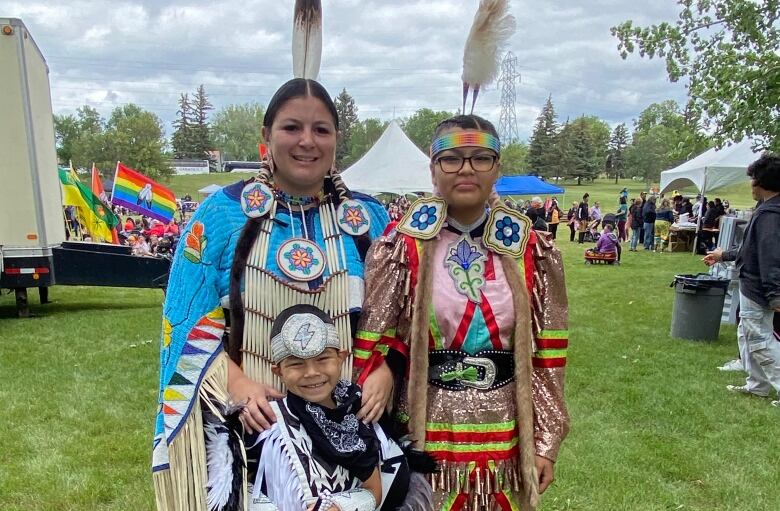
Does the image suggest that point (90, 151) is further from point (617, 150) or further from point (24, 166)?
point (617, 150)

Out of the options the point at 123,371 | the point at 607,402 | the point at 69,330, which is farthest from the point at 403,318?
the point at 69,330

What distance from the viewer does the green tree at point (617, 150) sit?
76000mm

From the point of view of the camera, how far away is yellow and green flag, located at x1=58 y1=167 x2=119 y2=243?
40.7 feet

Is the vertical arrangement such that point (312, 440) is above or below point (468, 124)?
below

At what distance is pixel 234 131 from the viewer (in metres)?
93.6

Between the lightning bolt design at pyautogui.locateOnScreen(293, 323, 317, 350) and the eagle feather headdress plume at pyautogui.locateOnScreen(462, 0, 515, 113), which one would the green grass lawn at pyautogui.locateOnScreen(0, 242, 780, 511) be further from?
the eagle feather headdress plume at pyautogui.locateOnScreen(462, 0, 515, 113)

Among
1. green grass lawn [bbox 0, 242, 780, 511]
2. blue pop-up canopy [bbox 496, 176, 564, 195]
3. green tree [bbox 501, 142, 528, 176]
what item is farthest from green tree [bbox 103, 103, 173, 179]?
green grass lawn [bbox 0, 242, 780, 511]

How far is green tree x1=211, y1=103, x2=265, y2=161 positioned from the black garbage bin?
86.0 meters

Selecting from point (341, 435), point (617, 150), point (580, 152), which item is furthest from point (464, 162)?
point (617, 150)

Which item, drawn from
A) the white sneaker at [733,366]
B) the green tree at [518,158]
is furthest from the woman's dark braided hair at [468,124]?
the green tree at [518,158]

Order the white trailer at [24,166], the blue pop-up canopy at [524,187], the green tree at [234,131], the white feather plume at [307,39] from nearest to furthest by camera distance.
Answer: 1. the white feather plume at [307,39]
2. the white trailer at [24,166]
3. the blue pop-up canopy at [524,187]
4. the green tree at [234,131]

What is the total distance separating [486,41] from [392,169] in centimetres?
1260

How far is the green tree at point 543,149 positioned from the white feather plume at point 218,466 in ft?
210

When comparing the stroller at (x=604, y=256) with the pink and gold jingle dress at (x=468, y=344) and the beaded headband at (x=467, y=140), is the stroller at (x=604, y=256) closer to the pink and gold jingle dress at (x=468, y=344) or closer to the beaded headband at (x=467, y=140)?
the pink and gold jingle dress at (x=468, y=344)
